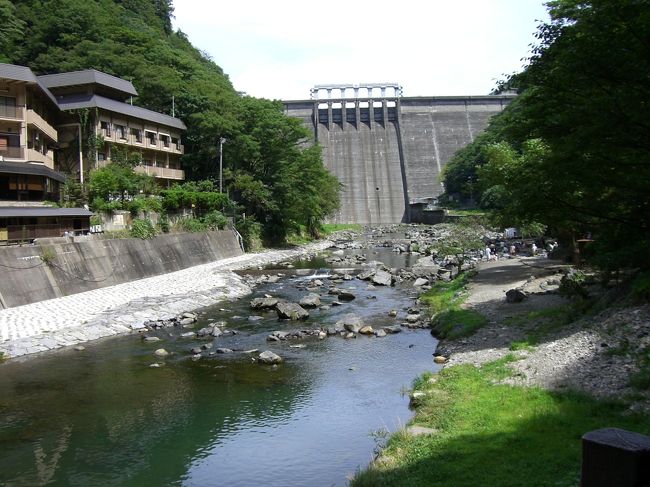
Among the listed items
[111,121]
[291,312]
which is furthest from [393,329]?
[111,121]

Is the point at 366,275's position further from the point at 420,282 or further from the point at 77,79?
the point at 77,79

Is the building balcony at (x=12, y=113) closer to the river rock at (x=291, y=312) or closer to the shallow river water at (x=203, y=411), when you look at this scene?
the shallow river water at (x=203, y=411)

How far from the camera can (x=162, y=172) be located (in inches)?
2003

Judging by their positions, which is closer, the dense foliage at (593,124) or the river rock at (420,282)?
the dense foliage at (593,124)

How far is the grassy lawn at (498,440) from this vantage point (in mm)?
7164

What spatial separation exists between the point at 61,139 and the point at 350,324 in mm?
34787

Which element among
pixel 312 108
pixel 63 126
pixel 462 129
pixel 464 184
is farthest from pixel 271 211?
pixel 462 129

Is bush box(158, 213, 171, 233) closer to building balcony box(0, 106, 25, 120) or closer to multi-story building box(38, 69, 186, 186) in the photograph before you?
multi-story building box(38, 69, 186, 186)

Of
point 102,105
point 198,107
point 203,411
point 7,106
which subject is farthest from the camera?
point 198,107

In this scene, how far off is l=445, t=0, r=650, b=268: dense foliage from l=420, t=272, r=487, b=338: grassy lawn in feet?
13.4

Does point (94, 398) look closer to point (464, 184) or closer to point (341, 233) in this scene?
point (341, 233)

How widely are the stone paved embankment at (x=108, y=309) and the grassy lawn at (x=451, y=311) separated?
11.0 m

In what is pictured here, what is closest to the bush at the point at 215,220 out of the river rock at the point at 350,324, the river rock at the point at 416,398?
the river rock at the point at 350,324

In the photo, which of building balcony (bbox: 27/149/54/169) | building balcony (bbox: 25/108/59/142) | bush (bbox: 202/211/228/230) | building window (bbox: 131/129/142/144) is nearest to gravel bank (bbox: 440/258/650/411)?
bush (bbox: 202/211/228/230)
